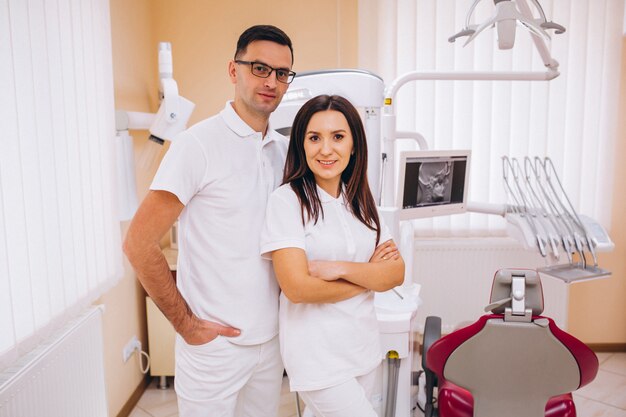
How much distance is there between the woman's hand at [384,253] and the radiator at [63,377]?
3.52 ft

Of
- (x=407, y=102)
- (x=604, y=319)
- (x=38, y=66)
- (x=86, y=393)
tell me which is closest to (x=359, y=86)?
(x=38, y=66)

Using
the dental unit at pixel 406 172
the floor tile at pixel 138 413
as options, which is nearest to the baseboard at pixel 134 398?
the floor tile at pixel 138 413

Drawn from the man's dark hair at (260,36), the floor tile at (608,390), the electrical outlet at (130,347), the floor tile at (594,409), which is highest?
the man's dark hair at (260,36)

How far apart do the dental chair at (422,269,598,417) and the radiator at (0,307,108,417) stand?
3.96 feet

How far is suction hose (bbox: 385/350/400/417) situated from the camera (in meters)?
1.77

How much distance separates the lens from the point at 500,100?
3029mm

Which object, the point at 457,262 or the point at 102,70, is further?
the point at 457,262

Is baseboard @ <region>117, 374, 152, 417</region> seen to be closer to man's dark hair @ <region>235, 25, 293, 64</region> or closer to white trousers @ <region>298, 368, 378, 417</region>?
Result: white trousers @ <region>298, 368, 378, 417</region>

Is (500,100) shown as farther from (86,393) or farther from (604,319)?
(86,393)

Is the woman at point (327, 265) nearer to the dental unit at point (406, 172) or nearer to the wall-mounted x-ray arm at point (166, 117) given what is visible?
the dental unit at point (406, 172)

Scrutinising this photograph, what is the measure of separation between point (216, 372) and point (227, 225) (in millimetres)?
389

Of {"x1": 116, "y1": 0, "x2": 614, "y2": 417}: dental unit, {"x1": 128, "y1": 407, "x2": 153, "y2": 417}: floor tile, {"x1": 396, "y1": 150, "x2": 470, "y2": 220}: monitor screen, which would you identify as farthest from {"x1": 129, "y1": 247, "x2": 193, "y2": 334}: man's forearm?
{"x1": 128, "y1": 407, "x2": 153, "y2": 417}: floor tile

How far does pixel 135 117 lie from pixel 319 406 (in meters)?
1.63

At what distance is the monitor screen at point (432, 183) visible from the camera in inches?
76.2
